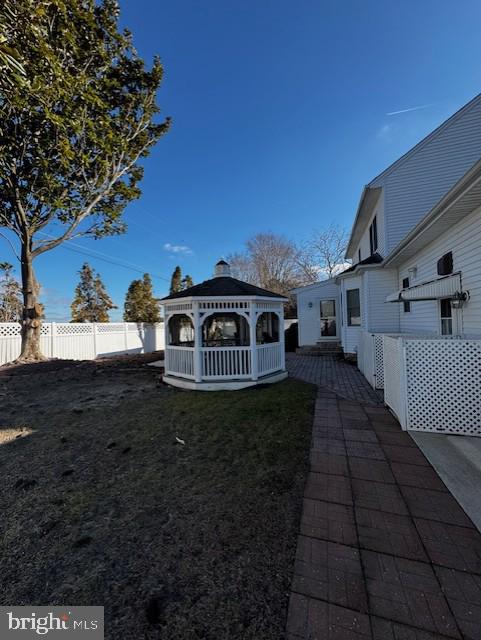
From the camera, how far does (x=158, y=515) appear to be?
2.47m

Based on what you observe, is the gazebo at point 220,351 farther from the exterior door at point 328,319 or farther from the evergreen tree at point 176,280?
the evergreen tree at point 176,280

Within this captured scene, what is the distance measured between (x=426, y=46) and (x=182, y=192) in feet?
39.4

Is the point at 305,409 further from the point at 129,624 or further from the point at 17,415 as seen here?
the point at 17,415

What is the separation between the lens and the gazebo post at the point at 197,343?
7.23 meters

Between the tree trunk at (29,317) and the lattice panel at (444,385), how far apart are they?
13.2 m

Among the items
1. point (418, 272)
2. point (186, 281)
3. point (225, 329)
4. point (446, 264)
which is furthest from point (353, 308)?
point (186, 281)

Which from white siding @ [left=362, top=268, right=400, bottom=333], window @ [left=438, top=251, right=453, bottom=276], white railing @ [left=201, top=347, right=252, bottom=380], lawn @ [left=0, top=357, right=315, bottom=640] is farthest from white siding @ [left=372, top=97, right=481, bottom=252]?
lawn @ [left=0, top=357, right=315, bottom=640]

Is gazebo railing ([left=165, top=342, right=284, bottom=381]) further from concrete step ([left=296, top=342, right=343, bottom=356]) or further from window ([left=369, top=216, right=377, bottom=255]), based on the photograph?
window ([left=369, top=216, right=377, bottom=255])

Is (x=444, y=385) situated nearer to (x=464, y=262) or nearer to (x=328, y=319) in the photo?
(x=464, y=262)

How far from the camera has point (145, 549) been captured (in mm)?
2080

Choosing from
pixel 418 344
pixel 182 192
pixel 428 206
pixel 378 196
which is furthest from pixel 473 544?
pixel 182 192

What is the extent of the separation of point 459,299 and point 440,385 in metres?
1.96

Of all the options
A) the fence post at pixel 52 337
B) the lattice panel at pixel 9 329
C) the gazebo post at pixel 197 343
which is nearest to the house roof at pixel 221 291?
the gazebo post at pixel 197 343

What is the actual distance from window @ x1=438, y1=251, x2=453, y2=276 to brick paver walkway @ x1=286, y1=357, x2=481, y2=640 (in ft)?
12.9
